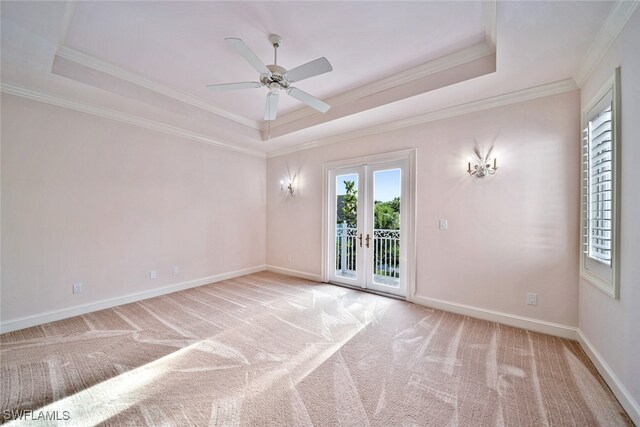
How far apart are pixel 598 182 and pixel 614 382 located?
1.60 m

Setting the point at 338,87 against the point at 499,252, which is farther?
the point at 338,87

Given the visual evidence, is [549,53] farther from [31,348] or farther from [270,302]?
[31,348]

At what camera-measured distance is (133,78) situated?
3070mm

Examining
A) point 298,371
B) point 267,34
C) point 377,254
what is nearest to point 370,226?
point 377,254

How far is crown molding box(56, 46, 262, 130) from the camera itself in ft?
8.60

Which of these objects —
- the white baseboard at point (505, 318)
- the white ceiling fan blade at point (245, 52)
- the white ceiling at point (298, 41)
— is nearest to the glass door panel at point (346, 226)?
the white baseboard at point (505, 318)

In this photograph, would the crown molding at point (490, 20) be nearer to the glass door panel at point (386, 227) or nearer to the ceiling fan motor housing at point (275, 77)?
the ceiling fan motor housing at point (275, 77)

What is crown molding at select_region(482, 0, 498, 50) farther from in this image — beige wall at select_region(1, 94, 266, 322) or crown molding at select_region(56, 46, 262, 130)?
beige wall at select_region(1, 94, 266, 322)

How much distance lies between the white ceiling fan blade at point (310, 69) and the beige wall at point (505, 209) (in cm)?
205

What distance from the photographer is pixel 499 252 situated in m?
3.02

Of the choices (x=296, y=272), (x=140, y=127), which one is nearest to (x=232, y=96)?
(x=140, y=127)

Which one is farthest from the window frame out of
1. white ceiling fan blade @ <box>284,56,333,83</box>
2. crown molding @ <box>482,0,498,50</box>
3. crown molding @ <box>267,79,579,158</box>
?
white ceiling fan blade @ <box>284,56,333,83</box>

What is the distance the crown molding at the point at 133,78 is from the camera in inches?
103

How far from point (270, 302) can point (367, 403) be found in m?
2.20
